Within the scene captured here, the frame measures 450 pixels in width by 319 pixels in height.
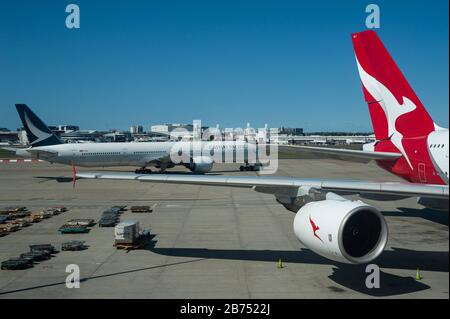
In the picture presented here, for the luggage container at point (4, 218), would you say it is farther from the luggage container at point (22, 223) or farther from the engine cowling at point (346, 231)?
the engine cowling at point (346, 231)

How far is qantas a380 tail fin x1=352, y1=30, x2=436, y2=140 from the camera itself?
60.4 feet

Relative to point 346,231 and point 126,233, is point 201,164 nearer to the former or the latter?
point 126,233

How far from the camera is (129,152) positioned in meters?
47.4

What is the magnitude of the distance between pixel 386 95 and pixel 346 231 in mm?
10684

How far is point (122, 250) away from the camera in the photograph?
16453 mm

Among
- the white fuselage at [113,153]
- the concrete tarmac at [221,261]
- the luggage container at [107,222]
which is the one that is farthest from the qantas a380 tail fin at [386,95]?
the white fuselage at [113,153]

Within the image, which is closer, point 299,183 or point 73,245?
point 299,183

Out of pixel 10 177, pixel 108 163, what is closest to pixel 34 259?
pixel 108 163

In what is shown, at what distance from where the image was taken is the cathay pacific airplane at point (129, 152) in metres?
43.9

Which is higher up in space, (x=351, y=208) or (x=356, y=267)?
(x=351, y=208)

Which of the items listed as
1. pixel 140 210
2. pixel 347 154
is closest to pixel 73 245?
pixel 140 210

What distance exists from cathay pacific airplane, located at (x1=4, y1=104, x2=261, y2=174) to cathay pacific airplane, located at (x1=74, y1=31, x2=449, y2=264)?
29.5 meters

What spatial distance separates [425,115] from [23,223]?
20.2m
